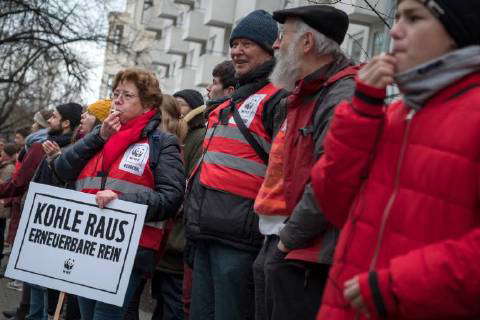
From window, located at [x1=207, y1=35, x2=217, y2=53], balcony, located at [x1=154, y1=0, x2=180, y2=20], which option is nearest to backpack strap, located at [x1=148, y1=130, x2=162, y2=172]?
window, located at [x1=207, y1=35, x2=217, y2=53]

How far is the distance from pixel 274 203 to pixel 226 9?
30608 millimetres

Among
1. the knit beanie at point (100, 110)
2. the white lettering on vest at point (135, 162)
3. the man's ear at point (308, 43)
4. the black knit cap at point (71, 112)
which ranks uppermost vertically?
the man's ear at point (308, 43)

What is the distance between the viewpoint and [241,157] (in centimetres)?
545

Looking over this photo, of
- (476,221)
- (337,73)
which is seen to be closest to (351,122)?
(476,221)

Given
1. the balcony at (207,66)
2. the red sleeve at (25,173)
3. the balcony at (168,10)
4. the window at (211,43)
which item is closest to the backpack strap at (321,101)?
the red sleeve at (25,173)

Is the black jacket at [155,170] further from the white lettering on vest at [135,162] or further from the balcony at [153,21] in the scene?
the balcony at [153,21]

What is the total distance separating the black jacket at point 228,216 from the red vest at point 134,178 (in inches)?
25.8

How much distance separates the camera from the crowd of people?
275cm

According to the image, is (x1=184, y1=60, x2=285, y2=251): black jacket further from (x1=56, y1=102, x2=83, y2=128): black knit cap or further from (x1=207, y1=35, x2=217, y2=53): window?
(x1=207, y1=35, x2=217, y2=53): window

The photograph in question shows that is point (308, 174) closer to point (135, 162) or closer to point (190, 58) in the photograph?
point (135, 162)

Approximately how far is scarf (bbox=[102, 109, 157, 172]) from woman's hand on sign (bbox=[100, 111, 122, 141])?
27 millimetres

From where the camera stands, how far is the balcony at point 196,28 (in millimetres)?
39938

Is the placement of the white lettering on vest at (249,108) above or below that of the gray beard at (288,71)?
below

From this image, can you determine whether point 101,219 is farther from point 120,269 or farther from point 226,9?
point 226,9
